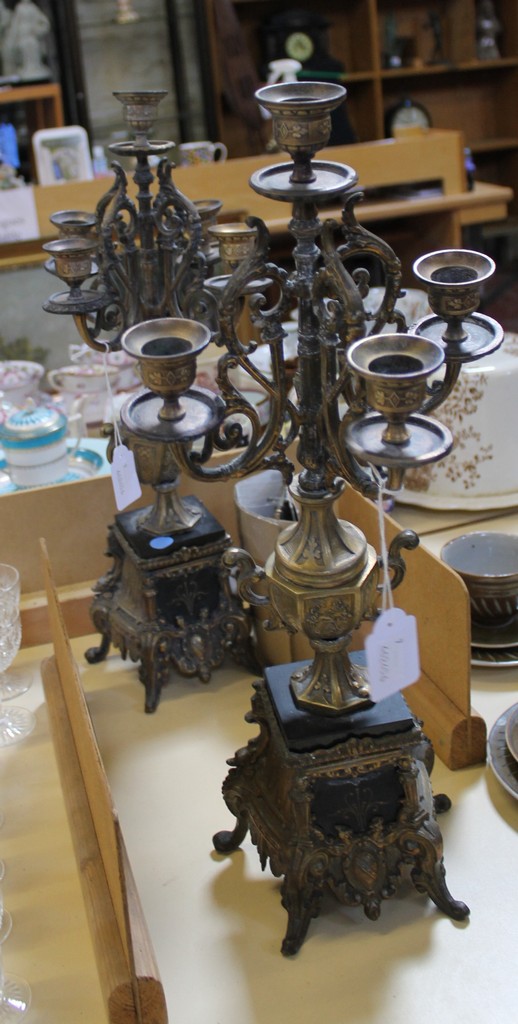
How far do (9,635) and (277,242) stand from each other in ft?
7.45

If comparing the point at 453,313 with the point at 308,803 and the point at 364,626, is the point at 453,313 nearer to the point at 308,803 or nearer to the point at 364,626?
the point at 308,803

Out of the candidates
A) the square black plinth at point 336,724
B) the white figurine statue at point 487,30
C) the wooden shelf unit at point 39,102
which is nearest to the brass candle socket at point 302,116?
the square black plinth at point 336,724

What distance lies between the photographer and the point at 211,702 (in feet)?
4.72

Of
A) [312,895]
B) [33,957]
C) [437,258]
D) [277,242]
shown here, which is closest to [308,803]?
[312,895]

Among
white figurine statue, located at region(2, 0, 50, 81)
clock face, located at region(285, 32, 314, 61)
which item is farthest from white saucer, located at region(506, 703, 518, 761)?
clock face, located at region(285, 32, 314, 61)

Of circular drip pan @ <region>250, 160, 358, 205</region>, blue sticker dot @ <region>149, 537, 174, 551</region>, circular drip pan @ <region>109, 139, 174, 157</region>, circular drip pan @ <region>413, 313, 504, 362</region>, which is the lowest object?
blue sticker dot @ <region>149, 537, 174, 551</region>

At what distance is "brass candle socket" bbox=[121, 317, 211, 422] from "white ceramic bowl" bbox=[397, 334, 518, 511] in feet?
2.71

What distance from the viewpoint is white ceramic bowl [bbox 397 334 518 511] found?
1689 millimetres

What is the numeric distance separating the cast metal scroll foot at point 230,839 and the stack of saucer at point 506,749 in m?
0.29

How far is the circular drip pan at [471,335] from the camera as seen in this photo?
962mm

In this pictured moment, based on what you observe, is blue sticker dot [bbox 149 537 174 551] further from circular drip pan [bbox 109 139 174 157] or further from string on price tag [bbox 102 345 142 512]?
circular drip pan [bbox 109 139 174 157]

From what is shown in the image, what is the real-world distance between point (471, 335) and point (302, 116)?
10.1 inches

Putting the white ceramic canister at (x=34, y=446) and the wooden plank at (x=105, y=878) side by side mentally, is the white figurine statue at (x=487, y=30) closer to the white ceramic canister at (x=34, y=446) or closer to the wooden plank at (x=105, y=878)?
the white ceramic canister at (x=34, y=446)

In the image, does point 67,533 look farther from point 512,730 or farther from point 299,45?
point 299,45
